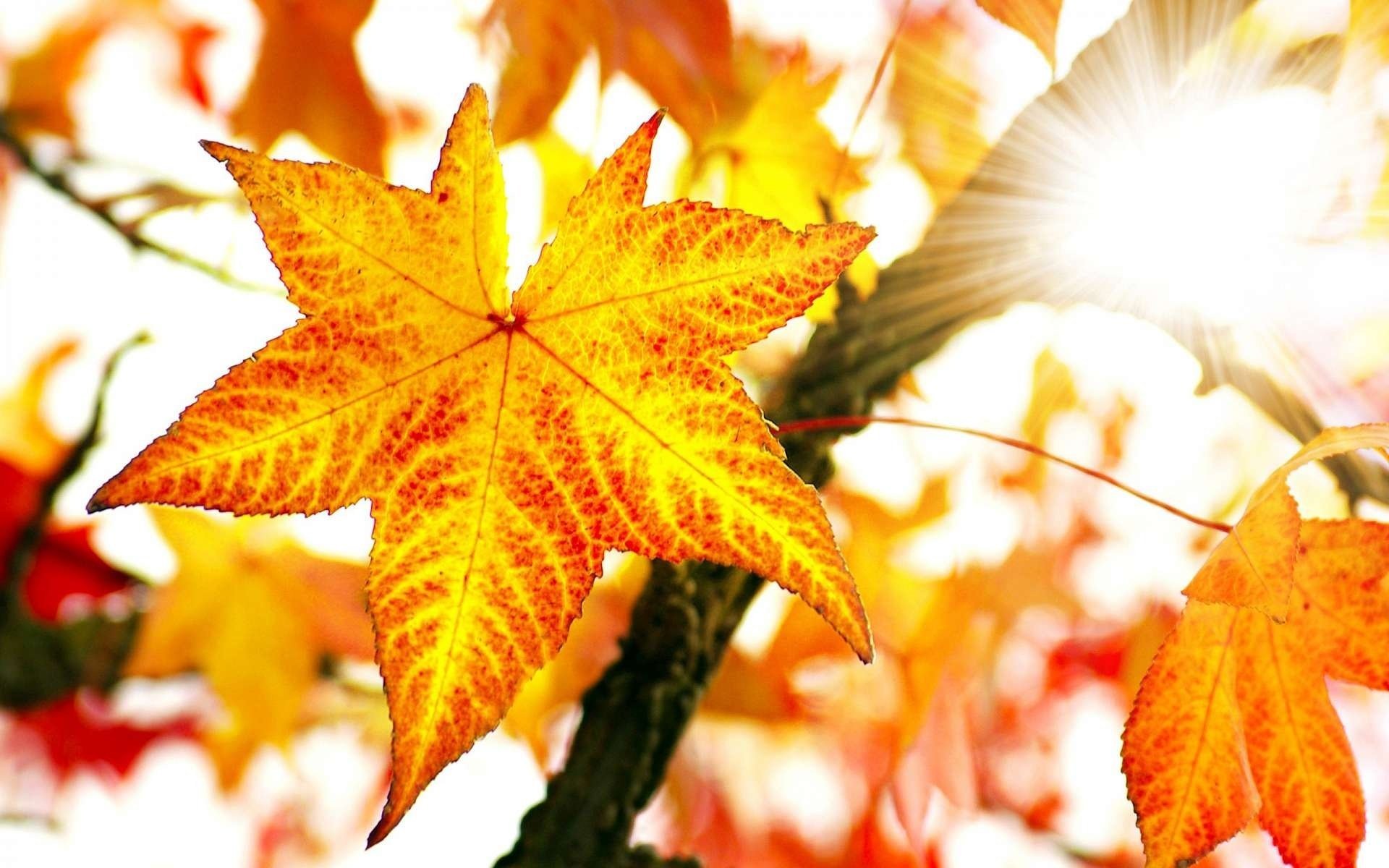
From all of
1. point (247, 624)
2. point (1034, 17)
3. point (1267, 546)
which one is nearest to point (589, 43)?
point (1034, 17)

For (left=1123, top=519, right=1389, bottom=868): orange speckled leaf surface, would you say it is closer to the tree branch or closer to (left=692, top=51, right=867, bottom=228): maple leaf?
the tree branch

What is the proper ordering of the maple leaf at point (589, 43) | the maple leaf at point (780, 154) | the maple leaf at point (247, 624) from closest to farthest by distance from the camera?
the maple leaf at point (589, 43), the maple leaf at point (780, 154), the maple leaf at point (247, 624)

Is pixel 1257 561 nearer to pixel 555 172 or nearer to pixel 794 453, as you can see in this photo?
pixel 794 453

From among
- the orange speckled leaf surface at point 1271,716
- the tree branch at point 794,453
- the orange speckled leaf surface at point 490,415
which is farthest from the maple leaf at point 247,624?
the orange speckled leaf surface at point 1271,716

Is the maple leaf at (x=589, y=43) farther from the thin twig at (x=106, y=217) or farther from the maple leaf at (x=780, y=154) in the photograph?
the thin twig at (x=106, y=217)

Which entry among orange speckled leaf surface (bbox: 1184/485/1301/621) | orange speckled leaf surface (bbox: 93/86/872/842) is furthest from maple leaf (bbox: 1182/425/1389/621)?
orange speckled leaf surface (bbox: 93/86/872/842)

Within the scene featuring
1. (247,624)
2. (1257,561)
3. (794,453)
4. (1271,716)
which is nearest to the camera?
(1257,561)
